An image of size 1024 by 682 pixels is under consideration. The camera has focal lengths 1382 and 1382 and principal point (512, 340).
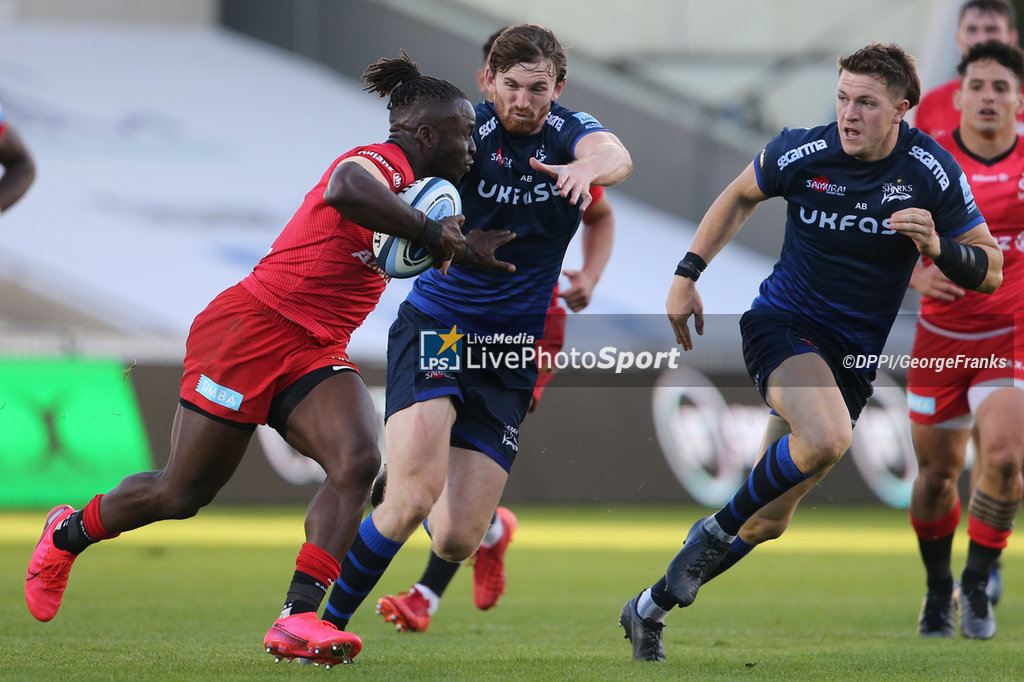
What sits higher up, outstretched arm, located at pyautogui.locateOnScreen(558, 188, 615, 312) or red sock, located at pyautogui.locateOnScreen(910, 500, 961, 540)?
outstretched arm, located at pyautogui.locateOnScreen(558, 188, 615, 312)

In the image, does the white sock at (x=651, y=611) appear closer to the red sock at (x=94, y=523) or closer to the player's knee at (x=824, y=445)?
the player's knee at (x=824, y=445)

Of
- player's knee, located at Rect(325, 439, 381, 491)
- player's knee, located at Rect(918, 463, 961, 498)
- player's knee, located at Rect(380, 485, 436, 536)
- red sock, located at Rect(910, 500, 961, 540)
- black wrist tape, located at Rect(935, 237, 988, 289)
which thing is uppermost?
black wrist tape, located at Rect(935, 237, 988, 289)

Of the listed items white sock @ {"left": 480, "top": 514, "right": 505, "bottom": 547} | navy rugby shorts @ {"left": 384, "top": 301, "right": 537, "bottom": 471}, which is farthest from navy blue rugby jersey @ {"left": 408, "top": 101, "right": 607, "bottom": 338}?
white sock @ {"left": 480, "top": 514, "right": 505, "bottom": 547}

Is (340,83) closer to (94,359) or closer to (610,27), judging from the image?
(610,27)

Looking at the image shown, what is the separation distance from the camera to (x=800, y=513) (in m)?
14.7

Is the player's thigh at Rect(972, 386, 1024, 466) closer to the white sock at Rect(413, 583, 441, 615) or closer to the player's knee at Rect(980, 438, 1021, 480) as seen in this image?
the player's knee at Rect(980, 438, 1021, 480)

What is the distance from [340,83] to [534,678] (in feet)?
65.5

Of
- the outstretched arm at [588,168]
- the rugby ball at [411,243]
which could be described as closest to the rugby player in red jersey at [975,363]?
the outstretched arm at [588,168]

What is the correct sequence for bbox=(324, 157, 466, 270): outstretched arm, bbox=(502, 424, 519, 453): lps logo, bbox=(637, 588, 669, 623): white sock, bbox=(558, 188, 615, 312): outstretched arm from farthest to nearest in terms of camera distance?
1. bbox=(558, 188, 615, 312): outstretched arm
2. bbox=(502, 424, 519, 453): lps logo
3. bbox=(637, 588, 669, 623): white sock
4. bbox=(324, 157, 466, 270): outstretched arm

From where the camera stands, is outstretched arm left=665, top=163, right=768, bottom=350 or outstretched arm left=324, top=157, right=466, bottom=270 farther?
outstretched arm left=665, top=163, right=768, bottom=350

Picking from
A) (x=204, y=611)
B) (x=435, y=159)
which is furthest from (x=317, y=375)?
(x=204, y=611)

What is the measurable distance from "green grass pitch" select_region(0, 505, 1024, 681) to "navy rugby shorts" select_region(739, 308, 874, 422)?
1.08 m

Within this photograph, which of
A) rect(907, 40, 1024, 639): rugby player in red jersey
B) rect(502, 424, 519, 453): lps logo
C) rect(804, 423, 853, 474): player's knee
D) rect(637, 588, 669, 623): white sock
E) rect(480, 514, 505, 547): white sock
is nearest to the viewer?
rect(804, 423, 853, 474): player's knee

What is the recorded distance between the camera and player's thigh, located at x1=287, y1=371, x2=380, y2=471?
16.7ft
